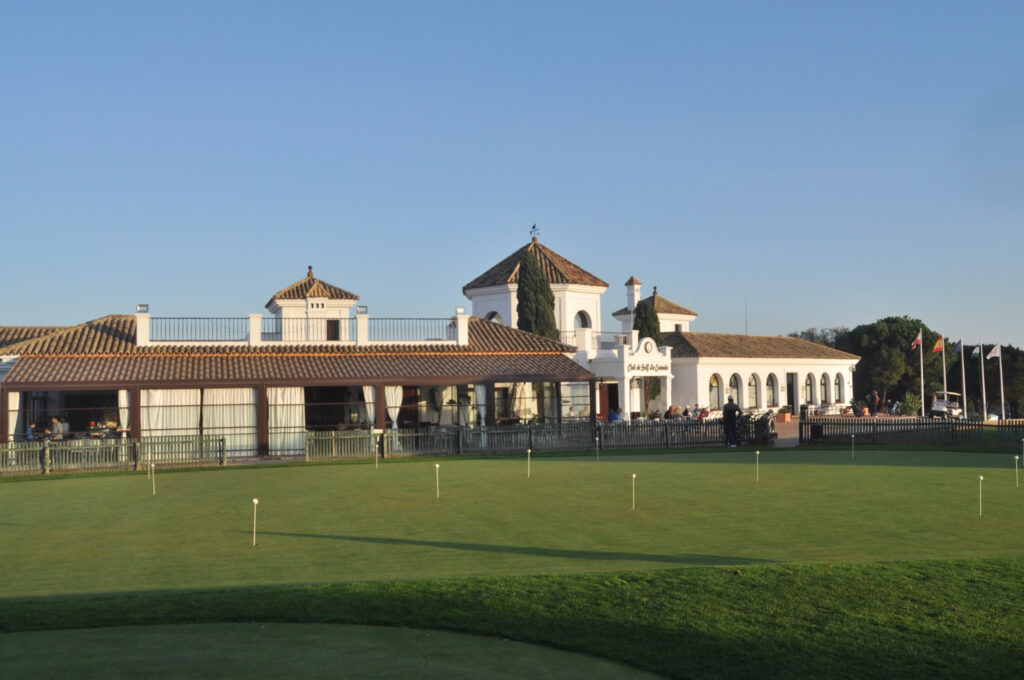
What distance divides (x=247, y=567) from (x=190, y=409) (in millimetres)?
23871

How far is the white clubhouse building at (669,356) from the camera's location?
43938mm

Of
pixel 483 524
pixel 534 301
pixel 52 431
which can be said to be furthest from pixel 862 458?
pixel 52 431

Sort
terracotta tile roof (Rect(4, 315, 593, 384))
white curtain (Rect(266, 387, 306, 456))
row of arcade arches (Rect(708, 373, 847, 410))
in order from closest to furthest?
terracotta tile roof (Rect(4, 315, 593, 384)) < white curtain (Rect(266, 387, 306, 456)) < row of arcade arches (Rect(708, 373, 847, 410))

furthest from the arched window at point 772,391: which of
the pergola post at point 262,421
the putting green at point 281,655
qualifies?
the putting green at point 281,655

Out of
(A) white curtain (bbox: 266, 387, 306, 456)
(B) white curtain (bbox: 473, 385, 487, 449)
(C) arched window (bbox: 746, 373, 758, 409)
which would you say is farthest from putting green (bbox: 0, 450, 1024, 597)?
(C) arched window (bbox: 746, 373, 758, 409)

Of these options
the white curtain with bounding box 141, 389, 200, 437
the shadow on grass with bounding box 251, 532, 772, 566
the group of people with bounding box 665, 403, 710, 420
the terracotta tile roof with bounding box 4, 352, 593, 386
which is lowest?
the shadow on grass with bounding box 251, 532, 772, 566

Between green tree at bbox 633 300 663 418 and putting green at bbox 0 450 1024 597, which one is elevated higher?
green tree at bbox 633 300 663 418

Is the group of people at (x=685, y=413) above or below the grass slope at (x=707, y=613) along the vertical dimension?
above

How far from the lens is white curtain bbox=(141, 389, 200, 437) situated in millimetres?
31547

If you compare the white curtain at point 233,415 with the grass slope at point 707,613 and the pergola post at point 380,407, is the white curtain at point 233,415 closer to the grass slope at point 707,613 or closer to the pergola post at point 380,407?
the pergola post at point 380,407

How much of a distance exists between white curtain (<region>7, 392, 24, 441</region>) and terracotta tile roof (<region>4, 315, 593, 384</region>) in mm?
935

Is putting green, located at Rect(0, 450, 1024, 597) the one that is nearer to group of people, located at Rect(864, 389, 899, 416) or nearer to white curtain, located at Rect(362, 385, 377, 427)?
white curtain, located at Rect(362, 385, 377, 427)

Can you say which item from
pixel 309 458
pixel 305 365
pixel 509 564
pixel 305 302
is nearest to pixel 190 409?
pixel 305 365

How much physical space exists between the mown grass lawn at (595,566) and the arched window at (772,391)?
41.3m
